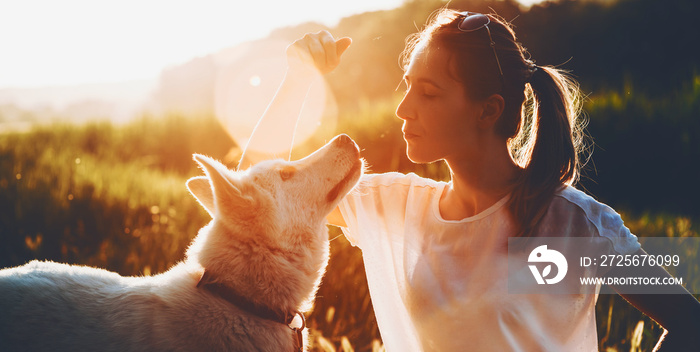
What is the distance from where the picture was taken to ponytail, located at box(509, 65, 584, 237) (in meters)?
2.51

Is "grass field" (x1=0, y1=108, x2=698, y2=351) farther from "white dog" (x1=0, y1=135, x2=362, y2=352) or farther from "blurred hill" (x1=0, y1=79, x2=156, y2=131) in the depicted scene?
"blurred hill" (x1=0, y1=79, x2=156, y2=131)

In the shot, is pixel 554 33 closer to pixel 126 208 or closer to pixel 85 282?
pixel 126 208

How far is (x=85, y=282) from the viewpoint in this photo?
2365mm

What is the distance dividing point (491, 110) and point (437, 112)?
1.05ft

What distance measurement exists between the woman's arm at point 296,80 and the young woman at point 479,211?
15 millimetres

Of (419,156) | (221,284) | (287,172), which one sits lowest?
(221,284)

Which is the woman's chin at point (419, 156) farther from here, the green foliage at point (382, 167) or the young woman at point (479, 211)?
the green foliage at point (382, 167)

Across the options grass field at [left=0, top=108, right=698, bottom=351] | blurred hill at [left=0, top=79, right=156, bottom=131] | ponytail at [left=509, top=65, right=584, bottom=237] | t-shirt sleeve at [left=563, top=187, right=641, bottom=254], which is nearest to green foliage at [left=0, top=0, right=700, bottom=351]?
grass field at [left=0, top=108, right=698, bottom=351]

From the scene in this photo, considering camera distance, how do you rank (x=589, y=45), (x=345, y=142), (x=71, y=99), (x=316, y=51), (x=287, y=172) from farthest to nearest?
(x=71, y=99), (x=589, y=45), (x=316, y=51), (x=345, y=142), (x=287, y=172)

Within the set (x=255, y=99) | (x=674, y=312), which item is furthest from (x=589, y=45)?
(x=674, y=312)

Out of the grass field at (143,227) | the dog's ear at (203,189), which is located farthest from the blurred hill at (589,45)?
the dog's ear at (203,189)

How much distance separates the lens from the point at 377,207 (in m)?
3.16

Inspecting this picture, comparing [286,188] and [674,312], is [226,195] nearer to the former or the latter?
[286,188]

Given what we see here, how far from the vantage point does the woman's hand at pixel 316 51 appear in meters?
3.09
